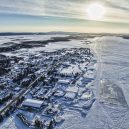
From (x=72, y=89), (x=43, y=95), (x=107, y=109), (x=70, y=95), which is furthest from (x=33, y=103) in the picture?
(x=107, y=109)

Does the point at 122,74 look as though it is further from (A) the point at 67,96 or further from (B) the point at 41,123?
(B) the point at 41,123

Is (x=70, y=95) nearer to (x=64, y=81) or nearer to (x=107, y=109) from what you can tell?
(x=107, y=109)

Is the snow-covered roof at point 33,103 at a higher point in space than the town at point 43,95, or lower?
higher

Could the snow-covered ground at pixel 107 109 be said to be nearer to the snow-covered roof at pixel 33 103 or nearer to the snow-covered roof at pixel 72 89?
the snow-covered roof at pixel 72 89

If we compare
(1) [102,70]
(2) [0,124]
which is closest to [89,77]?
(1) [102,70]

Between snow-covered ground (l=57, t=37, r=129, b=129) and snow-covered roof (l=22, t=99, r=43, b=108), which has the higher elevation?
snow-covered roof (l=22, t=99, r=43, b=108)


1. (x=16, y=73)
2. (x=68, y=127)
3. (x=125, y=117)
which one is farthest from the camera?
(x=16, y=73)

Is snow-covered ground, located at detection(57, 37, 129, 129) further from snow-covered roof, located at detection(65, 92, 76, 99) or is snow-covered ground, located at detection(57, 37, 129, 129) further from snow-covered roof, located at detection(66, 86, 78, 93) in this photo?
snow-covered roof, located at detection(65, 92, 76, 99)

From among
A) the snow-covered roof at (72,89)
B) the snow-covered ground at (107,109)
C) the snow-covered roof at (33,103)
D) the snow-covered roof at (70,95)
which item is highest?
the snow-covered roof at (33,103)

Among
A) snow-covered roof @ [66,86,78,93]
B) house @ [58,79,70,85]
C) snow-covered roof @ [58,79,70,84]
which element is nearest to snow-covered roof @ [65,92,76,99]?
snow-covered roof @ [66,86,78,93]

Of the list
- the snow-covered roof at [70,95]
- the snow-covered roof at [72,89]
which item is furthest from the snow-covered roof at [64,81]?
the snow-covered roof at [70,95]

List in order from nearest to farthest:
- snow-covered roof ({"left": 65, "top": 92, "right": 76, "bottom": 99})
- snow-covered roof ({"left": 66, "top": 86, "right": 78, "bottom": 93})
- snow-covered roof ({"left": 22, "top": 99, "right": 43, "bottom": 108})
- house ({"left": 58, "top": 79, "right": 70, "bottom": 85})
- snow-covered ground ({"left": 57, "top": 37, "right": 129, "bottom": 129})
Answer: snow-covered ground ({"left": 57, "top": 37, "right": 129, "bottom": 129})
snow-covered roof ({"left": 22, "top": 99, "right": 43, "bottom": 108})
snow-covered roof ({"left": 65, "top": 92, "right": 76, "bottom": 99})
snow-covered roof ({"left": 66, "top": 86, "right": 78, "bottom": 93})
house ({"left": 58, "top": 79, "right": 70, "bottom": 85})
